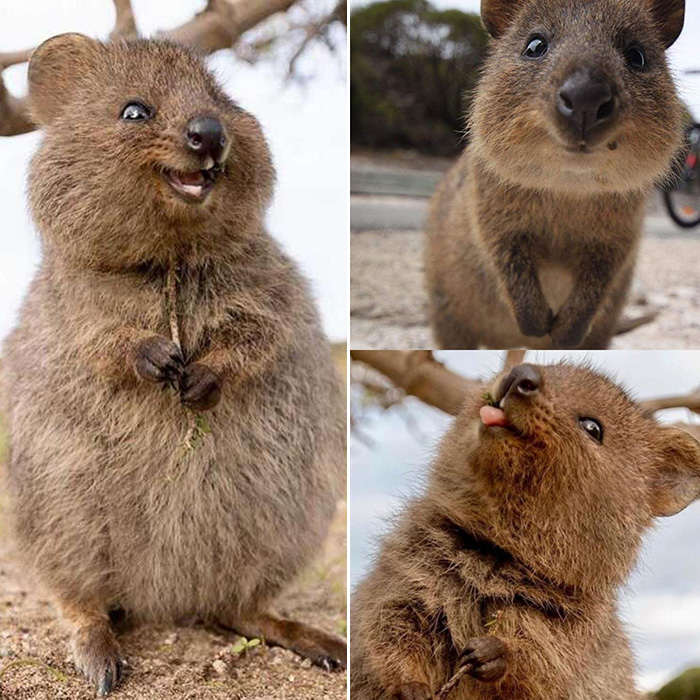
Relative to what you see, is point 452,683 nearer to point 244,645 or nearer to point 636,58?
point 244,645

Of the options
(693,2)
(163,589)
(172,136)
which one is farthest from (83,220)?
(693,2)

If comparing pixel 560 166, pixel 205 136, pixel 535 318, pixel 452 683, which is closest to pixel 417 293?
pixel 535 318

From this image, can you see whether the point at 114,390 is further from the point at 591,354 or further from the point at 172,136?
the point at 591,354

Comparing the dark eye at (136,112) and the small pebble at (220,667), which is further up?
the dark eye at (136,112)

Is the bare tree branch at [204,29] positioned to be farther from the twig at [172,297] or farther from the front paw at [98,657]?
the front paw at [98,657]

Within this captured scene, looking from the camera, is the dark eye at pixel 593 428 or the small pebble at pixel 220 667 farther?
the small pebble at pixel 220 667

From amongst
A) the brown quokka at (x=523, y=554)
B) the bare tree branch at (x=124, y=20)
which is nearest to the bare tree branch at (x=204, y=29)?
the bare tree branch at (x=124, y=20)
